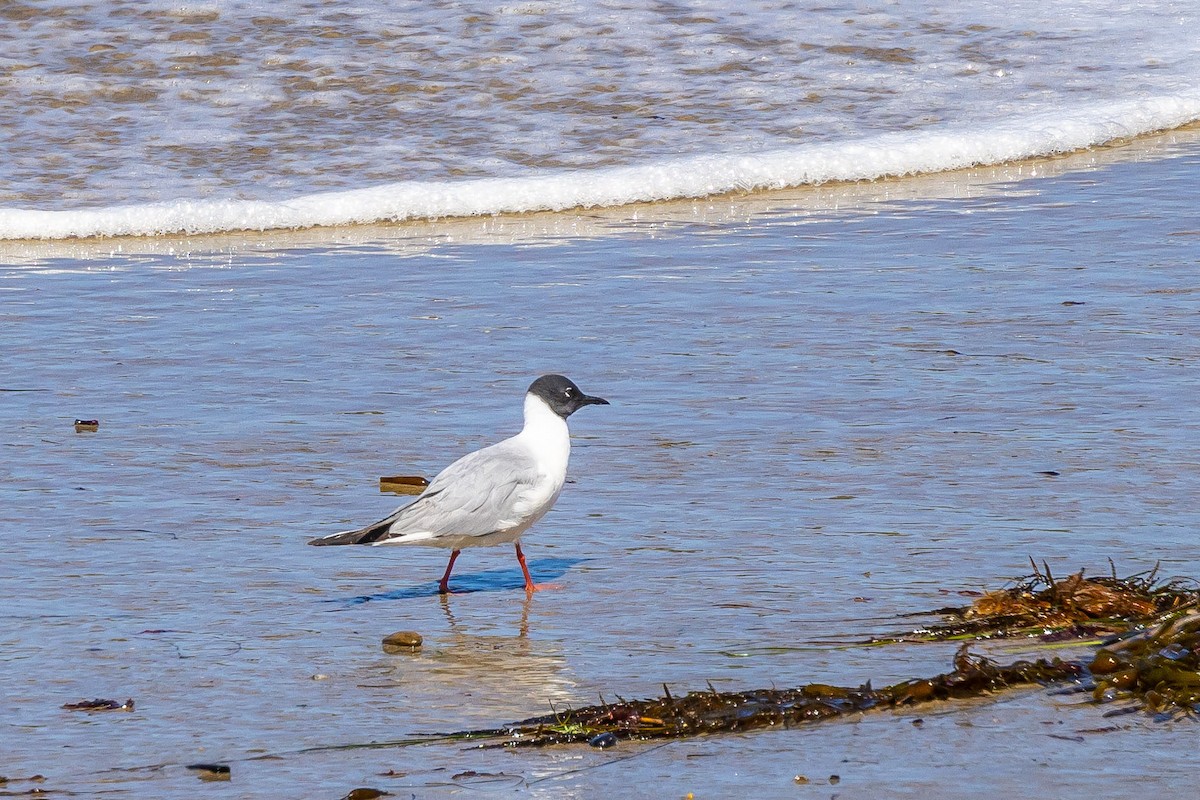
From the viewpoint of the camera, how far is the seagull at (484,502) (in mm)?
4992

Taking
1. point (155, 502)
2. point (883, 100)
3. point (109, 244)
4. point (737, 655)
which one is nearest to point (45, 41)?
point (109, 244)

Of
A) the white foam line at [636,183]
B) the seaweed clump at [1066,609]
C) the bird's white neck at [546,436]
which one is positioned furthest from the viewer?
the white foam line at [636,183]

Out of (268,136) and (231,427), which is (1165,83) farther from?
(231,427)

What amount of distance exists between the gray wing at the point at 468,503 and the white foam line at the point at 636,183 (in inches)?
225

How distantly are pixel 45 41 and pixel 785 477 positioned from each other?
10630 millimetres

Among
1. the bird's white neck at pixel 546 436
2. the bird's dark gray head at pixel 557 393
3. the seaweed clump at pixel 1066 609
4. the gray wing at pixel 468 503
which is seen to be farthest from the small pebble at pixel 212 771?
the bird's dark gray head at pixel 557 393

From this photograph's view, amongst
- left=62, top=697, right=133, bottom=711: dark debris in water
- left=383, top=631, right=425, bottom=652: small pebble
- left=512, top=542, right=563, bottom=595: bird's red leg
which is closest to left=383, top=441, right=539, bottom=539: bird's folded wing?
left=512, top=542, right=563, bottom=595: bird's red leg

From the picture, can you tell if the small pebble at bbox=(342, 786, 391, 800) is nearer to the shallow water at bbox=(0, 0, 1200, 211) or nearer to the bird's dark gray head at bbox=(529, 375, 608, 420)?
the bird's dark gray head at bbox=(529, 375, 608, 420)

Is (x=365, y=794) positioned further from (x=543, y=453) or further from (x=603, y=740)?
(x=543, y=453)

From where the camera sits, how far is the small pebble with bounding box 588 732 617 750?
368 centimetres

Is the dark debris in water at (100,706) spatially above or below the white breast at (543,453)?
below

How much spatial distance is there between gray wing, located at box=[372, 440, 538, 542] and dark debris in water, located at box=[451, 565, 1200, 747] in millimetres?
1246

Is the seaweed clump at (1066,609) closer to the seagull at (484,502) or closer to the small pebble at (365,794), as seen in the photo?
the seagull at (484,502)

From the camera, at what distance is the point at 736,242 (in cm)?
938
